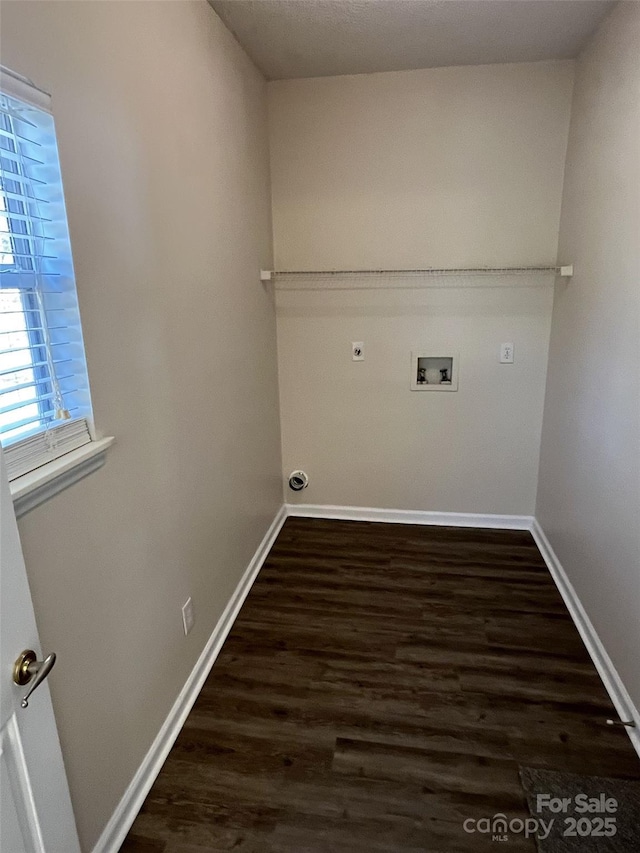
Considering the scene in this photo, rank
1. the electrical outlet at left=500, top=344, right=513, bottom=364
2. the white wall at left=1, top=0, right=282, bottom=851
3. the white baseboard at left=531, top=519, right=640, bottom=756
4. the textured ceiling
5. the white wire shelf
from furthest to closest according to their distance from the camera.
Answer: the electrical outlet at left=500, top=344, right=513, bottom=364 → the white wire shelf → the textured ceiling → the white baseboard at left=531, top=519, right=640, bottom=756 → the white wall at left=1, top=0, right=282, bottom=851

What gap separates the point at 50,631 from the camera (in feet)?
4.07

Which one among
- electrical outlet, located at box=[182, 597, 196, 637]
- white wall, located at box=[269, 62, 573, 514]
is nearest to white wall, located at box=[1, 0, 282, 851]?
electrical outlet, located at box=[182, 597, 196, 637]

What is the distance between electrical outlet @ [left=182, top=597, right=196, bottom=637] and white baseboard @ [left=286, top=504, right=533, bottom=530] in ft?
5.00

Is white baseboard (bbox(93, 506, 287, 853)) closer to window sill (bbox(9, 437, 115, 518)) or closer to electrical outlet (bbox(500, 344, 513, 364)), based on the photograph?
window sill (bbox(9, 437, 115, 518))

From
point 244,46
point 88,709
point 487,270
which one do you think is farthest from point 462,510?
point 244,46

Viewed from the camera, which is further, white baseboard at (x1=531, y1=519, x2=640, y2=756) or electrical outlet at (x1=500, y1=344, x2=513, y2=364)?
electrical outlet at (x1=500, y1=344, x2=513, y2=364)

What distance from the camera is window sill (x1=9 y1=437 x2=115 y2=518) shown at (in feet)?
3.66

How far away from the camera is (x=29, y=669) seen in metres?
0.94

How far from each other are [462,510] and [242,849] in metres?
2.22

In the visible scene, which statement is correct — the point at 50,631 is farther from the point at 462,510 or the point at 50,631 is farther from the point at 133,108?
the point at 462,510

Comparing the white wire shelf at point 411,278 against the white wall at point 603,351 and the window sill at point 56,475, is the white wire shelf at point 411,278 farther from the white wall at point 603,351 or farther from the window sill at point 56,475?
the window sill at point 56,475

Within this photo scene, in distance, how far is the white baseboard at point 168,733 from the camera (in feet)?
5.02

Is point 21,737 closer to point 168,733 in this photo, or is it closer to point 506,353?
point 168,733

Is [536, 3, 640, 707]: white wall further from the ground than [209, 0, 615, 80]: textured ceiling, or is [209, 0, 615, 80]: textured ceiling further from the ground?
[209, 0, 615, 80]: textured ceiling
